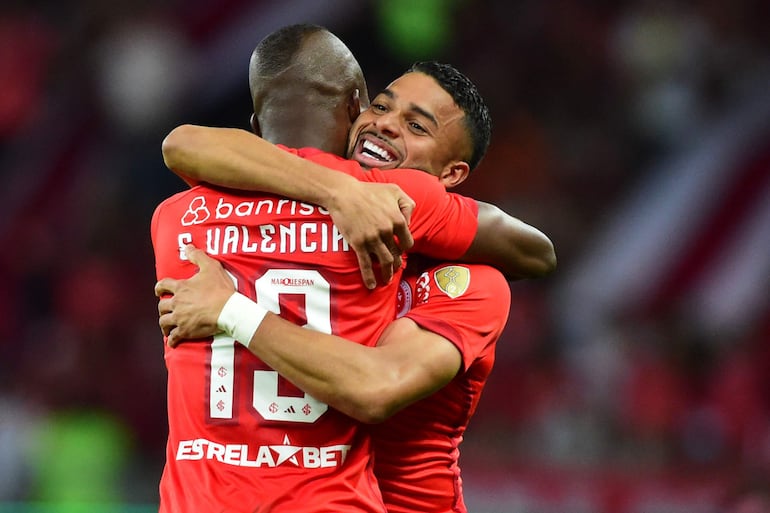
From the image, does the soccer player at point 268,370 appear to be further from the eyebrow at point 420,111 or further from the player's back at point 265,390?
the eyebrow at point 420,111

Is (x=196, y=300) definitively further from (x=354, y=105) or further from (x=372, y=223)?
(x=354, y=105)

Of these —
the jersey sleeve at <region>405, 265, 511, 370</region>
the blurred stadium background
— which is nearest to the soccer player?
the jersey sleeve at <region>405, 265, 511, 370</region>

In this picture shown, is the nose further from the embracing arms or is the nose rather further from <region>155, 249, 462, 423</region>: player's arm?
<region>155, 249, 462, 423</region>: player's arm

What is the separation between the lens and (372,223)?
259 centimetres

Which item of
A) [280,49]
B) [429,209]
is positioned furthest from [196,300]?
[280,49]

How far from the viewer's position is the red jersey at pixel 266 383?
2568 millimetres

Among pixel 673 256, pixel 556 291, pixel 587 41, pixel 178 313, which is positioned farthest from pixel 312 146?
pixel 587 41

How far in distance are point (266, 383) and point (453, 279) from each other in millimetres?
584

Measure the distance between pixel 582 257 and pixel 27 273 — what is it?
4088mm

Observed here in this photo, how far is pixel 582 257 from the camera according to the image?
875 cm

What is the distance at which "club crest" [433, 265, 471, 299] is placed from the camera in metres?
2.89

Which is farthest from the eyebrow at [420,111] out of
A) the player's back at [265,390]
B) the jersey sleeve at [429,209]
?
the player's back at [265,390]

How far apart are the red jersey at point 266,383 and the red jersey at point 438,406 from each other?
186 mm

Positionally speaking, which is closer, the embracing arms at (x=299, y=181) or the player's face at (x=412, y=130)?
the embracing arms at (x=299, y=181)
